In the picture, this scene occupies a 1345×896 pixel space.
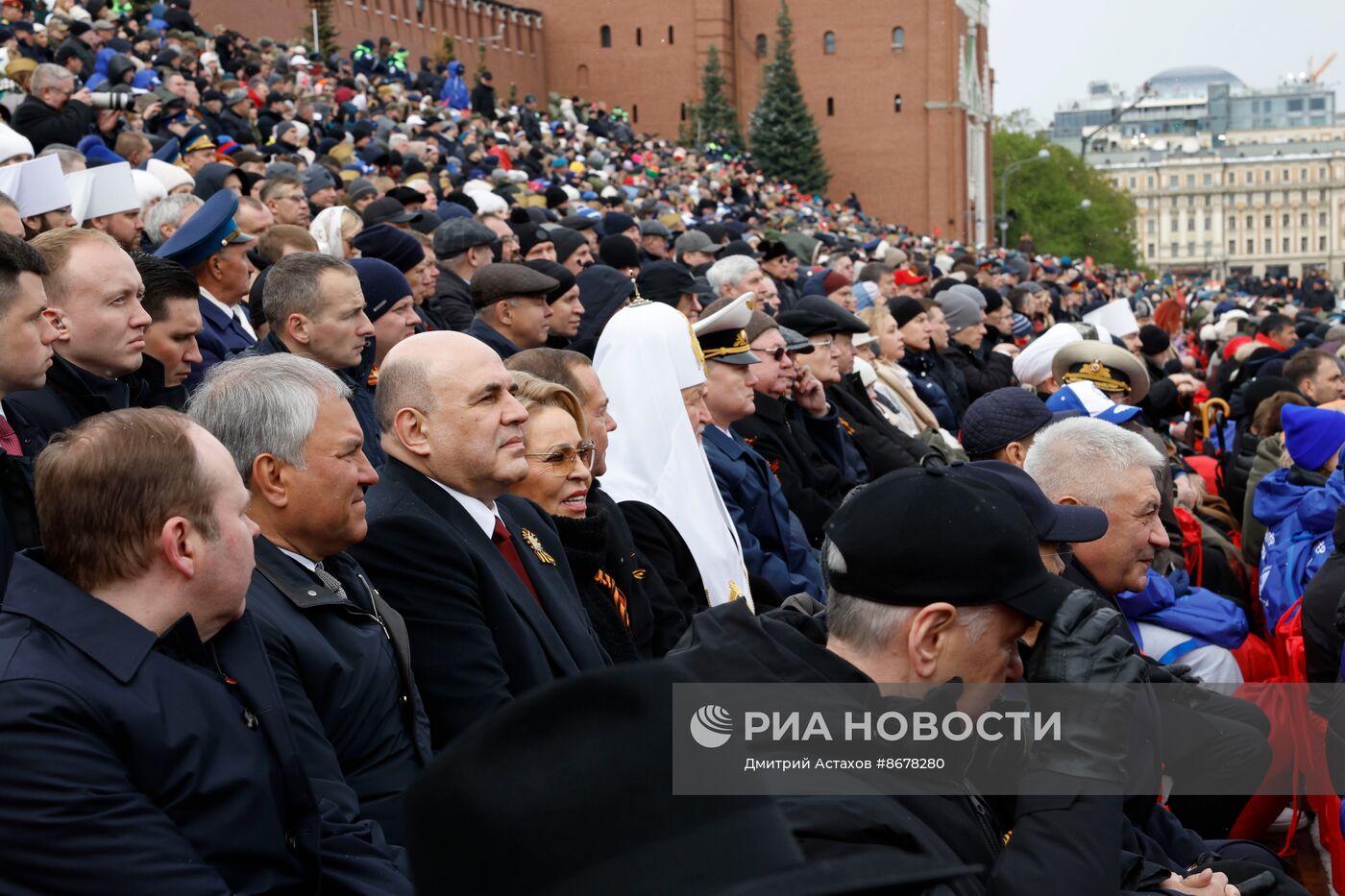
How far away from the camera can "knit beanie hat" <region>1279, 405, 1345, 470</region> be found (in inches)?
263

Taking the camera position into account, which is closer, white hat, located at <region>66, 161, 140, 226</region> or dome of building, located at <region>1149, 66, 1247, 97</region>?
white hat, located at <region>66, 161, 140, 226</region>

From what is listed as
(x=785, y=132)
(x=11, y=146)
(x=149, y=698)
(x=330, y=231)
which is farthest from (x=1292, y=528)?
(x=785, y=132)

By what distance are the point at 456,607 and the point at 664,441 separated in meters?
1.74

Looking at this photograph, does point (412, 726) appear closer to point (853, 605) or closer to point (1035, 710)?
point (853, 605)

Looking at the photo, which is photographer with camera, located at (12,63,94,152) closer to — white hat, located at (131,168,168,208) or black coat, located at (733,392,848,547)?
white hat, located at (131,168,168,208)

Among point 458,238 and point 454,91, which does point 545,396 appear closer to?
point 458,238

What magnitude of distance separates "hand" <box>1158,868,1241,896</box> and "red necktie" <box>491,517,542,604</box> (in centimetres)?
167

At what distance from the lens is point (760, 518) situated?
591cm

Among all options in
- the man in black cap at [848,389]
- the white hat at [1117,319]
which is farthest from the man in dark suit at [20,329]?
the white hat at [1117,319]

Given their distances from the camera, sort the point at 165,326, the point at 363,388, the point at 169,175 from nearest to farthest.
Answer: the point at 165,326
the point at 363,388
the point at 169,175

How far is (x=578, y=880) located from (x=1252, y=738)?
404 cm

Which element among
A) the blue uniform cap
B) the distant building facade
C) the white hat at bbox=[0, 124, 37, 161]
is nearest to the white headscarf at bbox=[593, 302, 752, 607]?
the blue uniform cap

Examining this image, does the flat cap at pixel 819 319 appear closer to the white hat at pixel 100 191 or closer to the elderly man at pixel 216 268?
the elderly man at pixel 216 268

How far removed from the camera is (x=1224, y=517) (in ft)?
27.6
